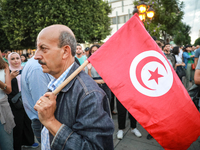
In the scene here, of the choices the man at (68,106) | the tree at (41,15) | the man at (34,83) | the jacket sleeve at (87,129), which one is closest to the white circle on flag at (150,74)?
the man at (68,106)

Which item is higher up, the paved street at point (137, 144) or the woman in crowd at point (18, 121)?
the woman in crowd at point (18, 121)

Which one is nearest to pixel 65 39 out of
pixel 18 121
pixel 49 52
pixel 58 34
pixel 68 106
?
pixel 58 34

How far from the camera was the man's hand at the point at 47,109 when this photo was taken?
1.03m

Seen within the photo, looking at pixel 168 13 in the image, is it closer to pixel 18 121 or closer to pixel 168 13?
pixel 168 13

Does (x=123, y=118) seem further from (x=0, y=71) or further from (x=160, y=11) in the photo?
(x=160, y=11)

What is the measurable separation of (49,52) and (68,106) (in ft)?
1.49

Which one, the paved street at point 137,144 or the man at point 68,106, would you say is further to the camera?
the paved street at point 137,144

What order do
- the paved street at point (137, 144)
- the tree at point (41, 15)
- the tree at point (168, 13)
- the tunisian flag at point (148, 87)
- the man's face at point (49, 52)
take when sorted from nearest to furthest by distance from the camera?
the man's face at point (49, 52) → the tunisian flag at point (148, 87) → the paved street at point (137, 144) → the tree at point (41, 15) → the tree at point (168, 13)

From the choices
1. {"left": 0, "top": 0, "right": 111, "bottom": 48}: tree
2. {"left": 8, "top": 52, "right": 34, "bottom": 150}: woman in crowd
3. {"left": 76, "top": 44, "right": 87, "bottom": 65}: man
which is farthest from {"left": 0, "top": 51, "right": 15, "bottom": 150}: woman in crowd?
{"left": 0, "top": 0, "right": 111, "bottom": 48}: tree

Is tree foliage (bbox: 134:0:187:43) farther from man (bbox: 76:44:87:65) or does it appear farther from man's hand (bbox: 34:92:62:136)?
man's hand (bbox: 34:92:62:136)

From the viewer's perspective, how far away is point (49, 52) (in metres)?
1.12

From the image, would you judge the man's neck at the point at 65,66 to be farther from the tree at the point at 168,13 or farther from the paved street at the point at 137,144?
the tree at the point at 168,13

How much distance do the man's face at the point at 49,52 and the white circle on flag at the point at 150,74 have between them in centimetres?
75

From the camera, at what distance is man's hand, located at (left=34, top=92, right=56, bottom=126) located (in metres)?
1.03
